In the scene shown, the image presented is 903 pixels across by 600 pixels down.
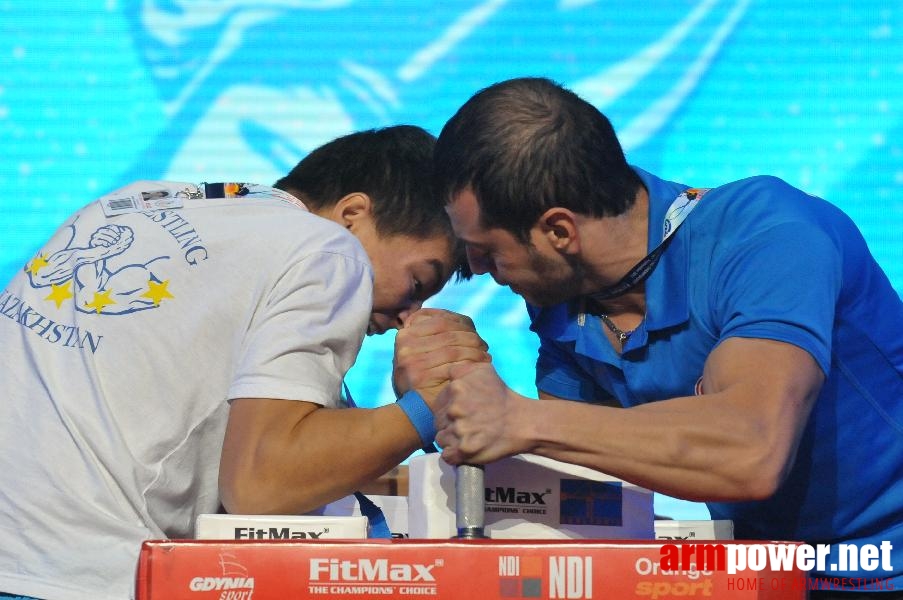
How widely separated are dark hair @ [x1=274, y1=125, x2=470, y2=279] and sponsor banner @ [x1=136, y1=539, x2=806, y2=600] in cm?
78

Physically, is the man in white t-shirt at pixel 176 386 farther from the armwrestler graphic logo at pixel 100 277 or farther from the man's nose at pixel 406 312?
the man's nose at pixel 406 312

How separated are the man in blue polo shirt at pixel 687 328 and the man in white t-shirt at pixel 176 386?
14cm

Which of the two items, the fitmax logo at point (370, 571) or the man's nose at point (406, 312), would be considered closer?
the fitmax logo at point (370, 571)

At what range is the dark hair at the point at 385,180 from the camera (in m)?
1.83

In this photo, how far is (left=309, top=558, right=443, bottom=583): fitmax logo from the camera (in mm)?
1074

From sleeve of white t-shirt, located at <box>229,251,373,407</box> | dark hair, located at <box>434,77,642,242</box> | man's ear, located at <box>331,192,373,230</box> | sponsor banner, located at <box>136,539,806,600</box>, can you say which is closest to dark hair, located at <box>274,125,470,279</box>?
man's ear, located at <box>331,192,373,230</box>

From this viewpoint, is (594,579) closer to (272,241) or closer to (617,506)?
(617,506)

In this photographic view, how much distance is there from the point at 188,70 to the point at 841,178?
1790mm

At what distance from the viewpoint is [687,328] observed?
1601 mm

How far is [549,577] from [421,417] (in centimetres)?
38

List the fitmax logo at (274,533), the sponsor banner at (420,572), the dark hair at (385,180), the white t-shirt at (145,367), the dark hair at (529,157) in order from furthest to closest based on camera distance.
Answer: the dark hair at (385,180) → the dark hair at (529,157) → the white t-shirt at (145,367) → the fitmax logo at (274,533) → the sponsor banner at (420,572)

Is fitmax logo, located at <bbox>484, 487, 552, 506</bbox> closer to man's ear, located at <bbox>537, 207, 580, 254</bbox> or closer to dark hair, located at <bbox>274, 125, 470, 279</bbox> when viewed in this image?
man's ear, located at <bbox>537, 207, 580, 254</bbox>

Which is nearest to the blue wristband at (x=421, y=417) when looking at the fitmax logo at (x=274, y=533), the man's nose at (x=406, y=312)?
the fitmax logo at (x=274, y=533)

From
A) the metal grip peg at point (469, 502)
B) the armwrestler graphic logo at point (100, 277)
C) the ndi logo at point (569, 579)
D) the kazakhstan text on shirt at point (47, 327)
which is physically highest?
the armwrestler graphic logo at point (100, 277)
